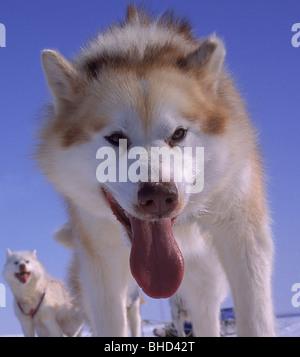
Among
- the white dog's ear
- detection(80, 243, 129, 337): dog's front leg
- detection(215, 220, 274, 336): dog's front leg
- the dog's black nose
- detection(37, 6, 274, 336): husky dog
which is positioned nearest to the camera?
the dog's black nose

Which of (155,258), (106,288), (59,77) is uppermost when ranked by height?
(59,77)

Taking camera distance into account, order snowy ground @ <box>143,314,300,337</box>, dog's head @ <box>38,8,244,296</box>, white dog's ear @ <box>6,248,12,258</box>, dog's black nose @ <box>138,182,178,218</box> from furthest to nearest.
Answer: white dog's ear @ <box>6,248,12,258</box>
snowy ground @ <box>143,314,300,337</box>
dog's head @ <box>38,8,244,296</box>
dog's black nose @ <box>138,182,178,218</box>

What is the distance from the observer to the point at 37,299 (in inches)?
394

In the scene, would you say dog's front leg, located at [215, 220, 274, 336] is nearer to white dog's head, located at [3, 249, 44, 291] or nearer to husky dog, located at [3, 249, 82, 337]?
husky dog, located at [3, 249, 82, 337]

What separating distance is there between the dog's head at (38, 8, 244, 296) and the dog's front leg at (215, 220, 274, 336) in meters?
0.28

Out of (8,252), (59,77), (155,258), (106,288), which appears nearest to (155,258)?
(155,258)

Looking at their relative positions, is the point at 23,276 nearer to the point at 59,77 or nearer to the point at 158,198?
the point at 59,77

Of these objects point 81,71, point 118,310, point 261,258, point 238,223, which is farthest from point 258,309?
point 81,71

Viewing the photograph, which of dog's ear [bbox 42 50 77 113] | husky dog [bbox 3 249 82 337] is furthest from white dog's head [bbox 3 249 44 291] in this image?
dog's ear [bbox 42 50 77 113]

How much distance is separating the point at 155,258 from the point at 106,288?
66 centimetres

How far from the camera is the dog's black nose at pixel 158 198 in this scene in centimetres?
259

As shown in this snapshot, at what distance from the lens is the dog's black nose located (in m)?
2.59
